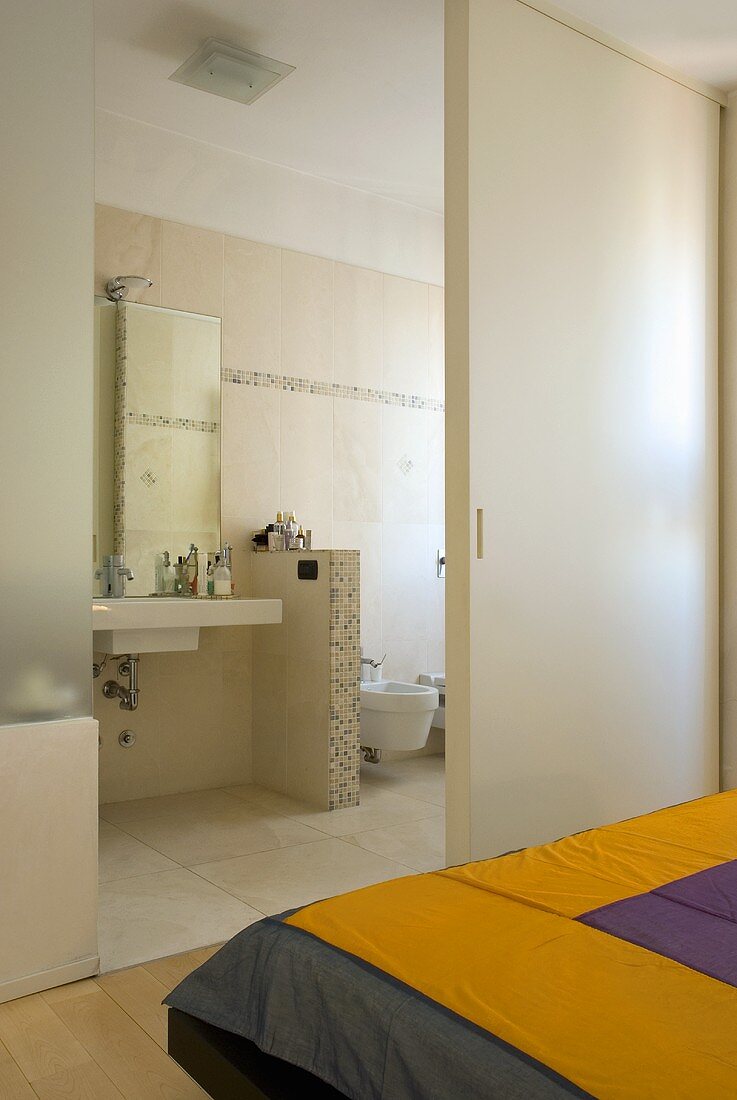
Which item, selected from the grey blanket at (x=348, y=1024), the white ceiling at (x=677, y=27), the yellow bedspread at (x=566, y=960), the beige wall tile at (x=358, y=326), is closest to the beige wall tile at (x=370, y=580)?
the beige wall tile at (x=358, y=326)

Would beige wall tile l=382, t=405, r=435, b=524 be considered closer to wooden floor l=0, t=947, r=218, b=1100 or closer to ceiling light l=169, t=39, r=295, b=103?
ceiling light l=169, t=39, r=295, b=103

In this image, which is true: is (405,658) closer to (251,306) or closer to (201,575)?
(201,575)

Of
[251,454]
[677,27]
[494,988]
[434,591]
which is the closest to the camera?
[494,988]

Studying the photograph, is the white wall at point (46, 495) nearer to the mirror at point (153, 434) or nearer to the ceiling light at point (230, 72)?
the ceiling light at point (230, 72)

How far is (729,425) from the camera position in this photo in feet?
12.2

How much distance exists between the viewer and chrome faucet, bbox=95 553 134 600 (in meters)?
3.91

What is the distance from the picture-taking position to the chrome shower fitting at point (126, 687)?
3875 millimetres

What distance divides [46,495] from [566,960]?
1663 mm

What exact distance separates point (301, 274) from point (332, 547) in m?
1.34

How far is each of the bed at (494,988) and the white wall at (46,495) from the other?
0.86 meters

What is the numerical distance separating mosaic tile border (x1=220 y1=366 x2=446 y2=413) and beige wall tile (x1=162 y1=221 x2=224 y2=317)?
0.30 meters

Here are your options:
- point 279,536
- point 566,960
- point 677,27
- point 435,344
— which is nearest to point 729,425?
point 677,27

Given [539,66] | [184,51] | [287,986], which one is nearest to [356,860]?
[287,986]

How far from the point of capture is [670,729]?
3451mm
